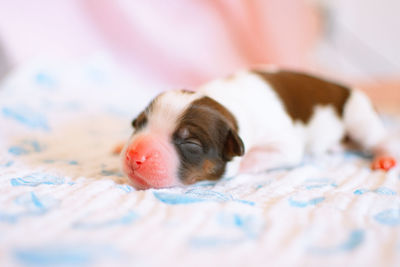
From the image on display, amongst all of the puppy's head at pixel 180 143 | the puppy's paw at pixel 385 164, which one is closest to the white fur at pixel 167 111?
the puppy's head at pixel 180 143

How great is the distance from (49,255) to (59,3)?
295 centimetres

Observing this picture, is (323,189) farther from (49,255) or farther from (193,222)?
(49,255)

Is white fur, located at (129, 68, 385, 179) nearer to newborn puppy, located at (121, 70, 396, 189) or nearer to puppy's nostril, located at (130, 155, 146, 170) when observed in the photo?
newborn puppy, located at (121, 70, 396, 189)

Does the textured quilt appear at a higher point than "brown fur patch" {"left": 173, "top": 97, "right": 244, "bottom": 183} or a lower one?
lower

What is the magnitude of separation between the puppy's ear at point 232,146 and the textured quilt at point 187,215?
0.13m

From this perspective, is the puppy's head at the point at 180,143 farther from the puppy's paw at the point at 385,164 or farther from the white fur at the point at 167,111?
the puppy's paw at the point at 385,164

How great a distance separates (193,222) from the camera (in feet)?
3.49

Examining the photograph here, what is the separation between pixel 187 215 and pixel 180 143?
1.37 feet

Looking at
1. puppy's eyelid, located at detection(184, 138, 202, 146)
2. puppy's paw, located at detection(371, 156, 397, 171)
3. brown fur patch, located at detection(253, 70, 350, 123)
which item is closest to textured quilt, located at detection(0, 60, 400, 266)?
puppy's paw, located at detection(371, 156, 397, 171)

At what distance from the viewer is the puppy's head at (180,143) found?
4.60 ft

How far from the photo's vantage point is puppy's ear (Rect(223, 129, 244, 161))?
153 cm

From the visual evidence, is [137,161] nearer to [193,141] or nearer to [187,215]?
[193,141]

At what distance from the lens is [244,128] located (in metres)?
1.75

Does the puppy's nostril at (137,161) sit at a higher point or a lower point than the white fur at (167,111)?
lower
